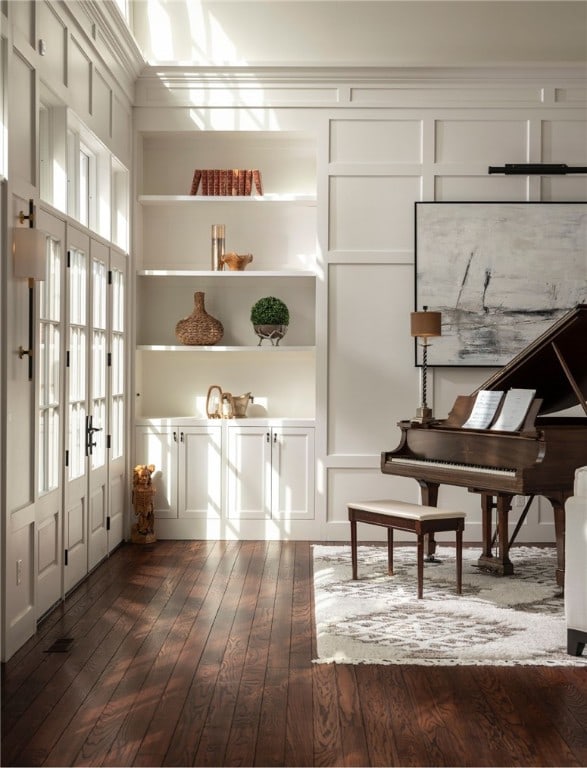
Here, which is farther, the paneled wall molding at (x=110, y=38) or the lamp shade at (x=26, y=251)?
the paneled wall molding at (x=110, y=38)

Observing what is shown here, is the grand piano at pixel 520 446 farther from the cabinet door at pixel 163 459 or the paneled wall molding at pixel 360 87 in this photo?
the paneled wall molding at pixel 360 87

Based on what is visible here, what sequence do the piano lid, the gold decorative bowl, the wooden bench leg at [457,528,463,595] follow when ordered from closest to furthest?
1. the piano lid
2. the wooden bench leg at [457,528,463,595]
3. the gold decorative bowl

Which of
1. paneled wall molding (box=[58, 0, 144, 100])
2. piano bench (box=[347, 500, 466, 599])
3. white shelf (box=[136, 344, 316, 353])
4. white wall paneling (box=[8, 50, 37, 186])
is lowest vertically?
piano bench (box=[347, 500, 466, 599])

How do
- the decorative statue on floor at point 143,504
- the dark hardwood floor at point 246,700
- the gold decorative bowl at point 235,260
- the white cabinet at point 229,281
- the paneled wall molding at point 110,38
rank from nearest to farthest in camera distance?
the dark hardwood floor at point 246,700 → the paneled wall molding at point 110,38 → the decorative statue on floor at point 143,504 → the gold decorative bowl at point 235,260 → the white cabinet at point 229,281

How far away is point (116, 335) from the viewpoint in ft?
21.4

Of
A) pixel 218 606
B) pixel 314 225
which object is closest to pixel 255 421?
pixel 314 225

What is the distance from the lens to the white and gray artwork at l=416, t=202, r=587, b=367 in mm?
6809

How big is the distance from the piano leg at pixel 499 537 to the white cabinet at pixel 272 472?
62.7 inches

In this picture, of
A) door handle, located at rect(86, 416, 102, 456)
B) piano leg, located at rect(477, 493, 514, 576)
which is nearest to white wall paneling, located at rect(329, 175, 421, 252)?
piano leg, located at rect(477, 493, 514, 576)

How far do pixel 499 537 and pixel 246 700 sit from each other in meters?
2.66

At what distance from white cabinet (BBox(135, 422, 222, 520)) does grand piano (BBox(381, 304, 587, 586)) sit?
61.1 inches

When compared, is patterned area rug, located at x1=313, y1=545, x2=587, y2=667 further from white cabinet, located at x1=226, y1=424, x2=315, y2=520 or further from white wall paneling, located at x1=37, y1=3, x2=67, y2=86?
white wall paneling, located at x1=37, y1=3, x2=67, y2=86

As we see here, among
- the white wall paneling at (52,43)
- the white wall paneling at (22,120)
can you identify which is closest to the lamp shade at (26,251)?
the white wall paneling at (22,120)

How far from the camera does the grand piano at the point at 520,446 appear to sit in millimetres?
4973
